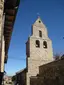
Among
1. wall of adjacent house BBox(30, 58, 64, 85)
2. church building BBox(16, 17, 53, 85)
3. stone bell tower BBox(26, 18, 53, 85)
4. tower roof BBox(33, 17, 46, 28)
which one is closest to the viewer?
wall of adjacent house BBox(30, 58, 64, 85)

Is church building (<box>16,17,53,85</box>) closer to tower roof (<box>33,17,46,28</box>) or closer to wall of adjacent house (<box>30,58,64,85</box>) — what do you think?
tower roof (<box>33,17,46,28</box>)

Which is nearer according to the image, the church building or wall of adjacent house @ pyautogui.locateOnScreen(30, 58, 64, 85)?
wall of adjacent house @ pyautogui.locateOnScreen(30, 58, 64, 85)

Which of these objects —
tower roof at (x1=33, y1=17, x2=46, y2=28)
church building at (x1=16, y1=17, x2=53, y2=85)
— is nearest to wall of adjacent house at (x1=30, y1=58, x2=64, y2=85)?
church building at (x1=16, y1=17, x2=53, y2=85)

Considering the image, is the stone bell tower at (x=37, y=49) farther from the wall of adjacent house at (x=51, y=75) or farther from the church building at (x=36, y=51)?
the wall of adjacent house at (x=51, y=75)

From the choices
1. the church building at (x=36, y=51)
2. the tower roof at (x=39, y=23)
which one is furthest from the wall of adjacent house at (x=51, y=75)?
the tower roof at (x=39, y=23)

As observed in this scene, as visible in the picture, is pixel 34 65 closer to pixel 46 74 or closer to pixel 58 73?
pixel 46 74

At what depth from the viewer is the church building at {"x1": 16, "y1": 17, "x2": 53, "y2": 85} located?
36781 millimetres

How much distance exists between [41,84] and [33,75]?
9.12ft

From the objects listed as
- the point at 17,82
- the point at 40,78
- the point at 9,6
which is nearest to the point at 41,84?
the point at 40,78

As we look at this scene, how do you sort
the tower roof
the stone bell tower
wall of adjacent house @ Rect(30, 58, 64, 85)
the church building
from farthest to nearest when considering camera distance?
the tower roof → the stone bell tower → the church building → wall of adjacent house @ Rect(30, 58, 64, 85)

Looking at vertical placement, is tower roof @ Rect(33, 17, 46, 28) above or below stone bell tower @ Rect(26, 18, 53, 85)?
above

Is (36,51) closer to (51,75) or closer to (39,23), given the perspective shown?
(51,75)

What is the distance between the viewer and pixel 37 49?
39.0m

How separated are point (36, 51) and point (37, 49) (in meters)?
0.47
